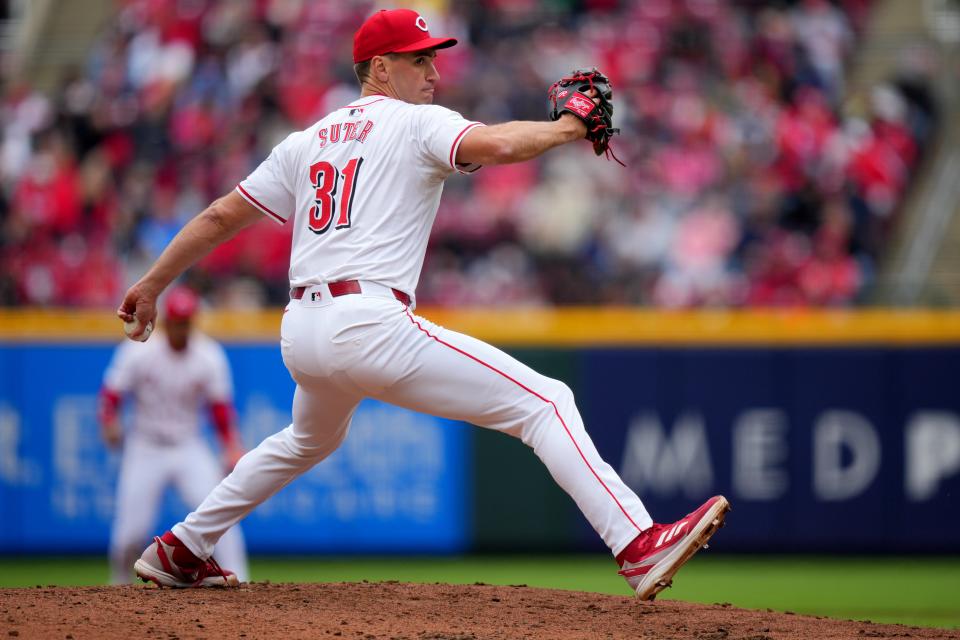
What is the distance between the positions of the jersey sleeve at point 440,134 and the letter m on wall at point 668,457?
659 centimetres

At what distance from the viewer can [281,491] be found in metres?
10.9

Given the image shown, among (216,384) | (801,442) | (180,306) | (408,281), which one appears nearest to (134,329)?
(408,281)

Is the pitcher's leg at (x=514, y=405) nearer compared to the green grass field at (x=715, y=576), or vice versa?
the pitcher's leg at (x=514, y=405)

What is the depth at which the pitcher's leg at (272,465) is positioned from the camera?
5.06m

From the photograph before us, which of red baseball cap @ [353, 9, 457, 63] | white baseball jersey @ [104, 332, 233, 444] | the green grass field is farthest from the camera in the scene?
the green grass field

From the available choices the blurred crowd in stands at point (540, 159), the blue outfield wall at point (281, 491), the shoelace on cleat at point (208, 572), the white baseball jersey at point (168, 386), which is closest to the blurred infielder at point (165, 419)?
the white baseball jersey at point (168, 386)

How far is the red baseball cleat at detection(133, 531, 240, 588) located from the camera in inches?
212

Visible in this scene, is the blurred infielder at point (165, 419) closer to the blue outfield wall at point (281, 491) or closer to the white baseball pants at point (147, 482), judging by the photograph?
the white baseball pants at point (147, 482)

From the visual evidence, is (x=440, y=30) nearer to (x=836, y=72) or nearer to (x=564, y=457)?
(x=836, y=72)

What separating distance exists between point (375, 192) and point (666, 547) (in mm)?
1523

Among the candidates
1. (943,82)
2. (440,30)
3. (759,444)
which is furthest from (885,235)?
(440,30)

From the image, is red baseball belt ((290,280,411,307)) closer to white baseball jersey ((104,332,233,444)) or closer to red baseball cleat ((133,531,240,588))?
red baseball cleat ((133,531,240,588))

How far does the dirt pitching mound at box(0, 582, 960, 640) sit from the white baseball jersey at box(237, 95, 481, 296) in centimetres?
117

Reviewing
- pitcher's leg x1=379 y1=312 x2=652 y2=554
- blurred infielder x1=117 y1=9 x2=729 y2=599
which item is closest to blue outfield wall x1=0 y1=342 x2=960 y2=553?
blurred infielder x1=117 y1=9 x2=729 y2=599
